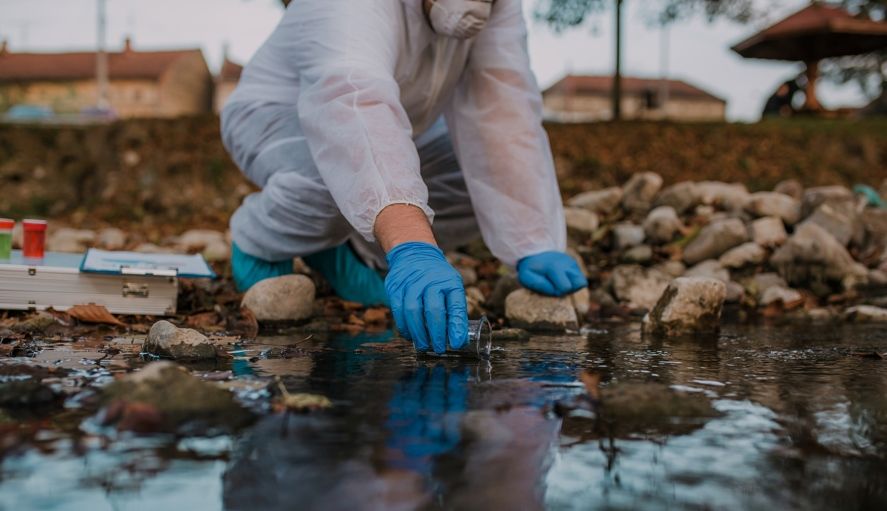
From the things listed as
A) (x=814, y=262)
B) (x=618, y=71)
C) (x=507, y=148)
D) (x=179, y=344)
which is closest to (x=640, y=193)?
(x=814, y=262)

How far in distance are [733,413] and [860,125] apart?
27.4 feet

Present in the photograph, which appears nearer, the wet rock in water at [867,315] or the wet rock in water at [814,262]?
the wet rock in water at [867,315]

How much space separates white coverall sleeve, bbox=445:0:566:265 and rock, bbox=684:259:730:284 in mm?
1307

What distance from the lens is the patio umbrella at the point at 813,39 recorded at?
11219mm

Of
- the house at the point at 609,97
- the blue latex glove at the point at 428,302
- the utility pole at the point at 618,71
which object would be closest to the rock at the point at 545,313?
the blue latex glove at the point at 428,302

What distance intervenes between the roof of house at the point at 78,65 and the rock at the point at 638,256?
3274cm

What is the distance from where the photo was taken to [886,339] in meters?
2.72

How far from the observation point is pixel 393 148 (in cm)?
231

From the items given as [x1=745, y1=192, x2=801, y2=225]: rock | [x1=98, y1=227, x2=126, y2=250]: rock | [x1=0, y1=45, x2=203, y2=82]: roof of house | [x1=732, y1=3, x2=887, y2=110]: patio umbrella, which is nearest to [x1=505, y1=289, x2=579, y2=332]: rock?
[x1=745, y1=192, x2=801, y2=225]: rock

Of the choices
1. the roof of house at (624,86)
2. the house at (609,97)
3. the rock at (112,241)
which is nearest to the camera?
the rock at (112,241)

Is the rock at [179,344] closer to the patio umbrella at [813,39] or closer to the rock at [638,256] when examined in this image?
the rock at [638,256]

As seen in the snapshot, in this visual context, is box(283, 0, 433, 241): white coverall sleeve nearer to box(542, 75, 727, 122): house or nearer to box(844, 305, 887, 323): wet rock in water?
box(844, 305, 887, 323): wet rock in water

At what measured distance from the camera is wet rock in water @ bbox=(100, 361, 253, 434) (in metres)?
1.36

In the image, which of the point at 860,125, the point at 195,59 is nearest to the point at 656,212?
the point at 860,125
